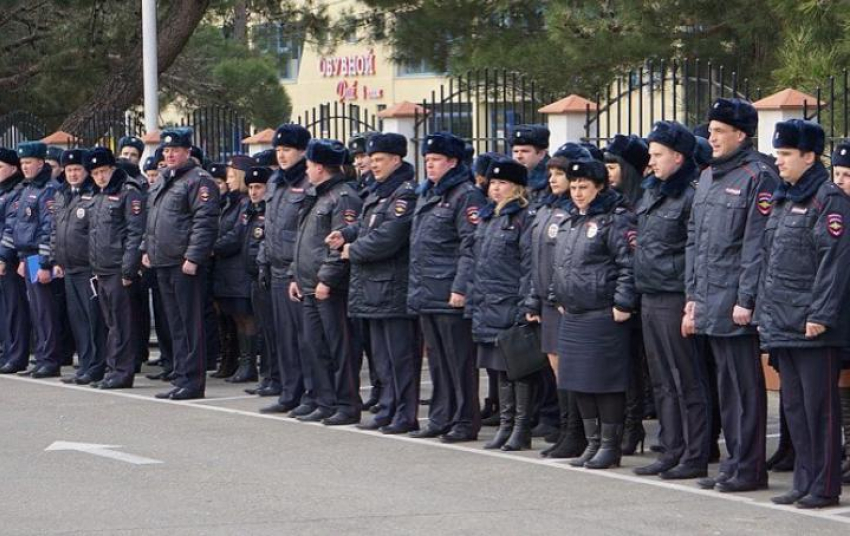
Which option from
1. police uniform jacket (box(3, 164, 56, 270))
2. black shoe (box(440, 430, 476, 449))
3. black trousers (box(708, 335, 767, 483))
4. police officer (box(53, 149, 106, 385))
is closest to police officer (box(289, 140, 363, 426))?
black shoe (box(440, 430, 476, 449))

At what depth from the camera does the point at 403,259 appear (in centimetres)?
1233

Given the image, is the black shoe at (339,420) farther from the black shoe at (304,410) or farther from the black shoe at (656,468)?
the black shoe at (656,468)

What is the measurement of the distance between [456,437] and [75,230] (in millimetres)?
4742

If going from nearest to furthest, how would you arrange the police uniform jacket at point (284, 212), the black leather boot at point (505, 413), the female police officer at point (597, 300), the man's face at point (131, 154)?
1. the female police officer at point (597, 300)
2. the black leather boot at point (505, 413)
3. the police uniform jacket at point (284, 212)
4. the man's face at point (131, 154)

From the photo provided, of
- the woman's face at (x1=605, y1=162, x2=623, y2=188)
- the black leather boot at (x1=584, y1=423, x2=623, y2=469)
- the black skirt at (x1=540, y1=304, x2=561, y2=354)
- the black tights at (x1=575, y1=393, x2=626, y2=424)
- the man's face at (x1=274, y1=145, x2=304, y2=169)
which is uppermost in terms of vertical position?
Result: the man's face at (x1=274, y1=145, x2=304, y2=169)

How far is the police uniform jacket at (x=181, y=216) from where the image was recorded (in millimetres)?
14148

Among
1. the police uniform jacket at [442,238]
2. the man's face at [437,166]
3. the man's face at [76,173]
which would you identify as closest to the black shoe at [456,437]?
the police uniform jacket at [442,238]

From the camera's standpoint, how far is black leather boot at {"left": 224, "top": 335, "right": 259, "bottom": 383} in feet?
51.3

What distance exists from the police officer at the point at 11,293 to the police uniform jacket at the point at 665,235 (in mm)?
7629

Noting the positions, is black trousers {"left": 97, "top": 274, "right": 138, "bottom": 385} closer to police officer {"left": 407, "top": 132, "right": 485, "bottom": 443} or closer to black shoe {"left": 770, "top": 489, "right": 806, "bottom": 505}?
police officer {"left": 407, "top": 132, "right": 485, "bottom": 443}

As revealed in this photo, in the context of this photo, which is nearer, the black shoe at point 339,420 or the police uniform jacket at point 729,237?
the police uniform jacket at point 729,237

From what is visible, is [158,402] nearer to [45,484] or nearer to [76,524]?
[45,484]

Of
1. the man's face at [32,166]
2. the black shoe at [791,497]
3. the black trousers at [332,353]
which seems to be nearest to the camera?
the black shoe at [791,497]

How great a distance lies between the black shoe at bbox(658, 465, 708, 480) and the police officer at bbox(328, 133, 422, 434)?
7.96 ft
